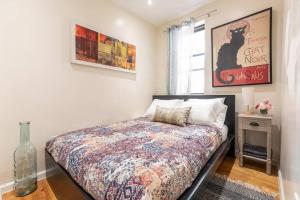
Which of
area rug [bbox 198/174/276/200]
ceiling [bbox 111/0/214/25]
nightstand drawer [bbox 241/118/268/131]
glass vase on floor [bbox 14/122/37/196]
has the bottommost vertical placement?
area rug [bbox 198/174/276/200]

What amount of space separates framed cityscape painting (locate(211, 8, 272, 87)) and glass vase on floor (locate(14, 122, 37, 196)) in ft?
8.84

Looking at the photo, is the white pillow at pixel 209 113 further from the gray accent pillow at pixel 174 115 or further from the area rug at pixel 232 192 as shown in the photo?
the area rug at pixel 232 192

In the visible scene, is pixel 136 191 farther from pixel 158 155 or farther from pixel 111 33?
pixel 111 33

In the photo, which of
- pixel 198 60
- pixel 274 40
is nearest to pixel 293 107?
pixel 274 40

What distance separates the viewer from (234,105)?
2377 millimetres

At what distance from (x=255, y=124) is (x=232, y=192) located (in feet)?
3.03

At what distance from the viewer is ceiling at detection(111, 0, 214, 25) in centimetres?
264

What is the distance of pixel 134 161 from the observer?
39.1 inches

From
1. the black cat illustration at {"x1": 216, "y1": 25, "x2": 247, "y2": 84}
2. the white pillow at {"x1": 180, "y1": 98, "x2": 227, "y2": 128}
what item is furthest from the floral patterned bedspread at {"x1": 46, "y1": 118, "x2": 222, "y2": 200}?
the black cat illustration at {"x1": 216, "y1": 25, "x2": 247, "y2": 84}

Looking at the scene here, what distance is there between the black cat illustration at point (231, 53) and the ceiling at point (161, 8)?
82 cm

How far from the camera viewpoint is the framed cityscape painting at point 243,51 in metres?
2.13

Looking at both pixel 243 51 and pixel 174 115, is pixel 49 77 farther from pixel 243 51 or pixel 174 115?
pixel 243 51

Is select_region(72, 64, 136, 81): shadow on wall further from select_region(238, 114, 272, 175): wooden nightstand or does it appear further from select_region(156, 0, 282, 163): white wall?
select_region(238, 114, 272, 175): wooden nightstand

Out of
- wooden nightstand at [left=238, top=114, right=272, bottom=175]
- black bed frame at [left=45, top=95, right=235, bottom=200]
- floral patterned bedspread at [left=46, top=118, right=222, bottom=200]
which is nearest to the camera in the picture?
floral patterned bedspread at [left=46, top=118, right=222, bottom=200]
